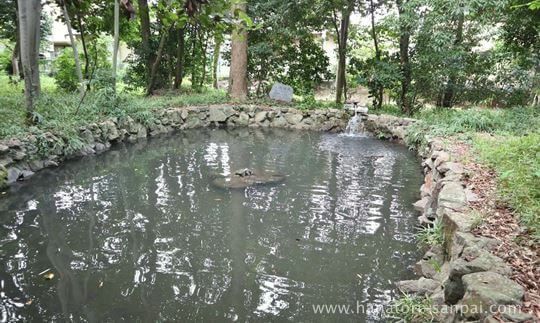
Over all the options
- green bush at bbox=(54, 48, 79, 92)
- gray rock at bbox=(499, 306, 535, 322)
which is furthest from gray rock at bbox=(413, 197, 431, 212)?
green bush at bbox=(54, 48, 79, 92)

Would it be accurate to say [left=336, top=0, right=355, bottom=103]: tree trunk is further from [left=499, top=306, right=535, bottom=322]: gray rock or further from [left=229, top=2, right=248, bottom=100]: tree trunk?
[left=499, top=306, right=535, bottom=322]: gray rock

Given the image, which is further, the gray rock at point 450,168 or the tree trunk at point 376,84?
the tree trunk at point 376,84

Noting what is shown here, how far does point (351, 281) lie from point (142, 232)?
2.51 meters

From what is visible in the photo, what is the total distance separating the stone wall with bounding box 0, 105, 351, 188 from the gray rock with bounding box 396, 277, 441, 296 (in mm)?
5955

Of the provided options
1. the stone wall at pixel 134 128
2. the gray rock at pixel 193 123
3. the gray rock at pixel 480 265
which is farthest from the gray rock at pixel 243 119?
the gray rock at pixel 480 265

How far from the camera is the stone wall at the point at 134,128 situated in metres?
6.59

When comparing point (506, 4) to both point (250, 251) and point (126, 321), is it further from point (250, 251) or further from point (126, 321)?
point (126, 321)

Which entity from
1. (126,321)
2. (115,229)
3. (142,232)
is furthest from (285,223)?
(126,321)

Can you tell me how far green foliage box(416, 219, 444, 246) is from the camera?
413 centimetres

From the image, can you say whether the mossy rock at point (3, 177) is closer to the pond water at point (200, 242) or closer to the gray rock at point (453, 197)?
the pond water at point (200, 242)

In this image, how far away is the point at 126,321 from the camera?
305 centimetres

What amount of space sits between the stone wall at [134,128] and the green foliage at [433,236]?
6.15 m

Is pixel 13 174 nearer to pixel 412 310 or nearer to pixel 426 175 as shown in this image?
pixel 412 310

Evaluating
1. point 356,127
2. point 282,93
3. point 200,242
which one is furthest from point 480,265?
point 282,93
